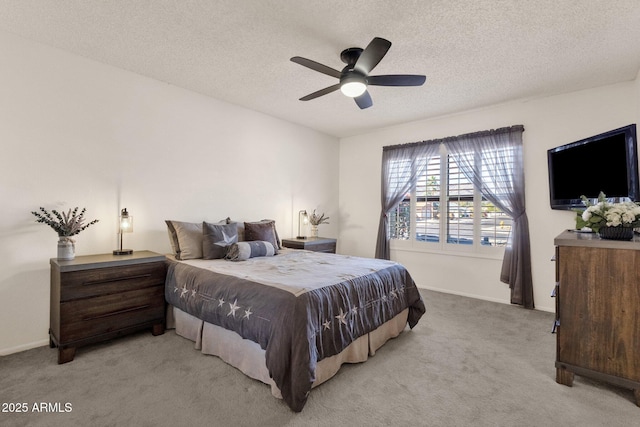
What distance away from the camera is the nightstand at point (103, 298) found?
7.61ft

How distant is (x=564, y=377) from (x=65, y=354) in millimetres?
3791

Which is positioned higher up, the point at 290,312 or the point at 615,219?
the point at 615,219

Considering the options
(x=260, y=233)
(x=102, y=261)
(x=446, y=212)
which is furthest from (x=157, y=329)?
(x=446, y=212)

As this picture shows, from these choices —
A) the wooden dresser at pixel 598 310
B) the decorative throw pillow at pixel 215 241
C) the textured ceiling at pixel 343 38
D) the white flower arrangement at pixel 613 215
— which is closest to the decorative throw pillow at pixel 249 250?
the decorative throw pillow at pixel 215 241

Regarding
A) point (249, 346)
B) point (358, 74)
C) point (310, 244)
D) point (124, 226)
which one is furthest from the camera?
point (310, 244)

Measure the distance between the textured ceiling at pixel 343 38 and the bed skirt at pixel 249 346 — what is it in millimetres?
2500

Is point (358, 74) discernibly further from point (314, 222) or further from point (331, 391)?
point (314, 222)

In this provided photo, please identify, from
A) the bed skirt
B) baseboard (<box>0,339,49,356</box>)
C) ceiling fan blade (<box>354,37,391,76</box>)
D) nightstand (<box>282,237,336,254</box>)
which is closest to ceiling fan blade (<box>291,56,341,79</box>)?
ceiling fan blade (<box>354,37,391,76</box>)

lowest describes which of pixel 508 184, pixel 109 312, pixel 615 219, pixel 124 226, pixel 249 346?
pixel 249 346

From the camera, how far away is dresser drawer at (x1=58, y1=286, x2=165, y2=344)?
233 cm

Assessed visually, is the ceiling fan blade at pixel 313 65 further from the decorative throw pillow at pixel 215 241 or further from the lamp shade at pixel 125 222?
the lamp shade at pixel 125 222

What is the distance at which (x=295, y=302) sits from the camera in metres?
1.88

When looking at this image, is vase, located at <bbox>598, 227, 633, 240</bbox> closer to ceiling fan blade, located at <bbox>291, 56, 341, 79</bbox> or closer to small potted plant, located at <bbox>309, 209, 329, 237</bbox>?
ceiling fan blade, located at <bbox>291, 56, 341, 79</bbox>

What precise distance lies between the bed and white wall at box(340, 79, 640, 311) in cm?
178
